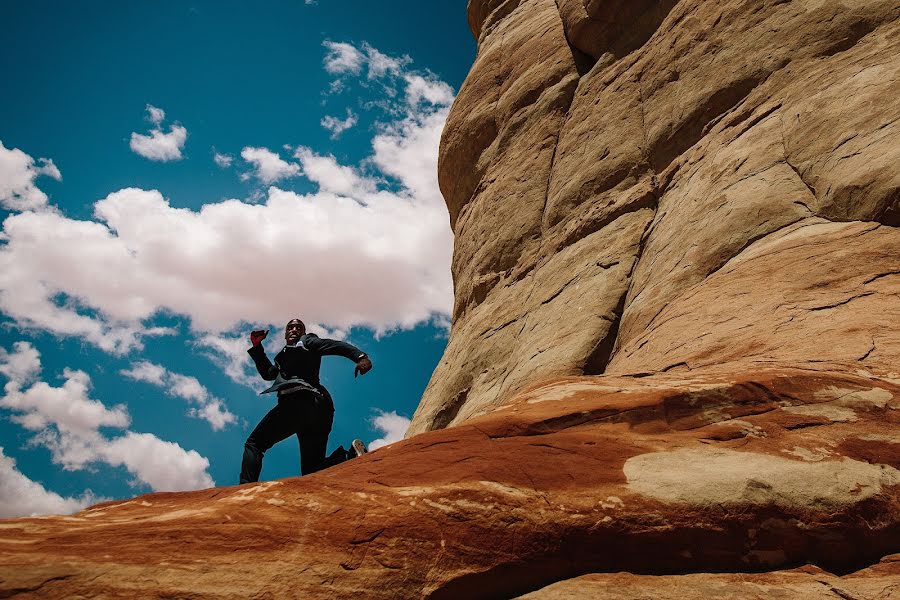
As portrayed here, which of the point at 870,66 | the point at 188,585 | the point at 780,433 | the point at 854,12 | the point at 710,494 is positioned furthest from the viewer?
the point at 854,12

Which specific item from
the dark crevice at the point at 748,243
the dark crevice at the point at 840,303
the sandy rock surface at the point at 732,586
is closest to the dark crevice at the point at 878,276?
the dark crevice at the point at 840,303

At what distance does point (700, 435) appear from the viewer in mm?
4488

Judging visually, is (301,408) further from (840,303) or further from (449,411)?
(449,411)

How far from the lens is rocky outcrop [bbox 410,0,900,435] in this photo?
23.2ft

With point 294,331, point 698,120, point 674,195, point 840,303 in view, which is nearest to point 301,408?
point 294,331

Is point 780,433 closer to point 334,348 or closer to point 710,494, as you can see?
point 710,494

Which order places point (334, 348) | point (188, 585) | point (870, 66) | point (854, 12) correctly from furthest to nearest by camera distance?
point (854, 12) < point (870, 66) < point (334, 348) < point (188, 585)

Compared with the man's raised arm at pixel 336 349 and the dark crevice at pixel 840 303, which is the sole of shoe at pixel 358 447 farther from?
the dark crevice at pixel 840 303

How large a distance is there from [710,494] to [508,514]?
3.90 ft

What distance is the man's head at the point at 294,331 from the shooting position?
23.6 feet

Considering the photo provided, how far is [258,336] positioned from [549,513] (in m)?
4.35

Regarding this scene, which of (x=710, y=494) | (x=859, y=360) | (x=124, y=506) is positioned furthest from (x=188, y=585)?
(x=859, y=360)

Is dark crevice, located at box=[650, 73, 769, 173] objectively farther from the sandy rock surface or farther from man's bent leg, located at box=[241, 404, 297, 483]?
the sandy rock surface

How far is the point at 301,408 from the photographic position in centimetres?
658
